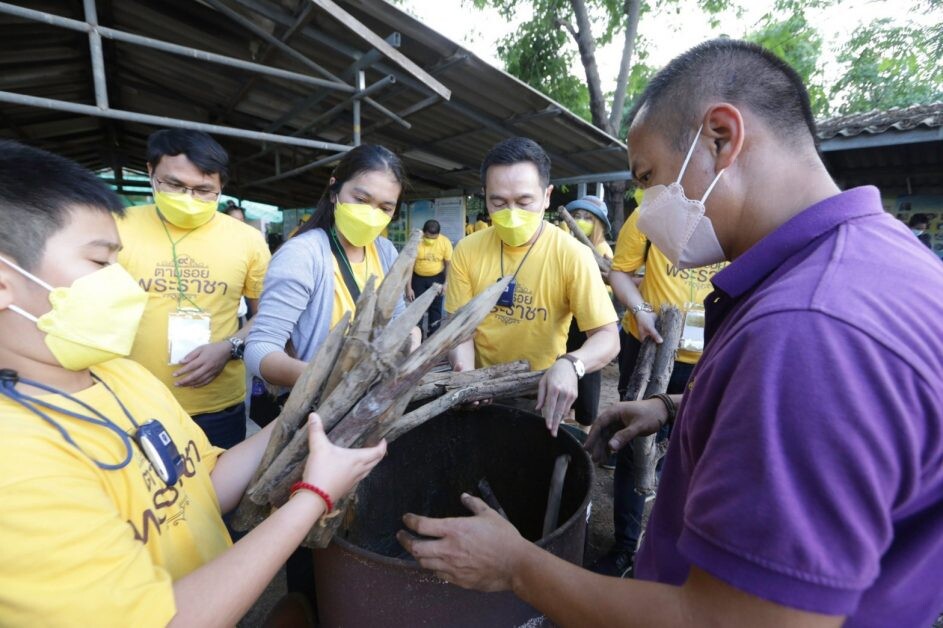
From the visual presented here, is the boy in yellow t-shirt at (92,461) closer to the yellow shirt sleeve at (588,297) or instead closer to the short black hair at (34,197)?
the short black hair at (34,197)

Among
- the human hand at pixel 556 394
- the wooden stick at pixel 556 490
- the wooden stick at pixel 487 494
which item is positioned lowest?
the wooden stick at pixel 487 494

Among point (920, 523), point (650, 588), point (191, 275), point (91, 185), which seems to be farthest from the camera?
point (191, 275)

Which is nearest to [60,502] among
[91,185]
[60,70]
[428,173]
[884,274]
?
[91,185]

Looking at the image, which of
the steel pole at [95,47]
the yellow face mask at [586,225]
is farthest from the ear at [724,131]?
the yellow face mask at [586,225]

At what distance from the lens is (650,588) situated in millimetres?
805

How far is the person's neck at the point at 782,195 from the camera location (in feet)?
2.98

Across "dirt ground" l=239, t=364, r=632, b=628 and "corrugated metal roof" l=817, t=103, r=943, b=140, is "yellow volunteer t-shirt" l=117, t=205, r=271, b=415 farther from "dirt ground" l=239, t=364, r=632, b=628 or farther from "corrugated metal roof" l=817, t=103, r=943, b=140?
"corrugated metal roof" l=817, t=103, r=943, b=140

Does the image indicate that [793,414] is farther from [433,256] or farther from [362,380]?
Result: [433,256]

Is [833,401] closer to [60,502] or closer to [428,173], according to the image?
[60,502]

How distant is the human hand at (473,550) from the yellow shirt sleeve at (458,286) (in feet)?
5.13

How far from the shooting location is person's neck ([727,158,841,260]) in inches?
35.8

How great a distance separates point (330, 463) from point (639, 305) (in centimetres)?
242

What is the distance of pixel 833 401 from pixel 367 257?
6.74 ft

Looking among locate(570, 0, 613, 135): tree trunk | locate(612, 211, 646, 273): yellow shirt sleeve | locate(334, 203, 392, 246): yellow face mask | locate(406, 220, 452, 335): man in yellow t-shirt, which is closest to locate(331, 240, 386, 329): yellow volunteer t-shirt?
locate(334, 203, 392, 246): yellow face mask
